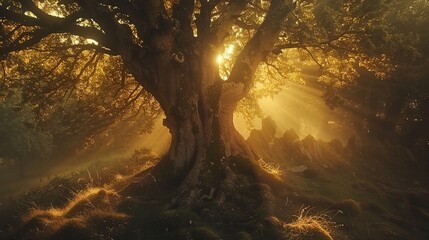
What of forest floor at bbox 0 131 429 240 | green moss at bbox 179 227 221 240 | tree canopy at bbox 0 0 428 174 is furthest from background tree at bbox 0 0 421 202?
green moss at bbox 179 227 221 240

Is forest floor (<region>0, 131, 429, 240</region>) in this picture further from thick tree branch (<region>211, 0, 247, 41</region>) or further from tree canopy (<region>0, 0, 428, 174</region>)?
thick tree branch (<region>211, 0, 247, 41</region>)

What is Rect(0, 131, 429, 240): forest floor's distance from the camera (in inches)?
435

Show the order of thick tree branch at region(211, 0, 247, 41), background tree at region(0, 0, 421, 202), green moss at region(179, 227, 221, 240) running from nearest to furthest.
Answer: green moss at region(179, 227, 221, 240)
background tree at region(0, 0, 421, 202)
thick tree branch at region(211, 0, 247, 41)

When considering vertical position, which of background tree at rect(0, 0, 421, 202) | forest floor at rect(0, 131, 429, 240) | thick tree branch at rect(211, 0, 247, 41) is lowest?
forest floor at rect(0, 131, 429, 240)

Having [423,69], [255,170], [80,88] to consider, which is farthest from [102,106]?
[423,69]

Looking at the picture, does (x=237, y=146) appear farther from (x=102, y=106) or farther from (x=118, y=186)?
(x=102, y=106)

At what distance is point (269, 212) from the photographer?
13312 mm

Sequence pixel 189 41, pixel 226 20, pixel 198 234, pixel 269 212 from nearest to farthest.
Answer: pixel 198 234
pixel 269 212
pixel 189 41
pixel 226 20

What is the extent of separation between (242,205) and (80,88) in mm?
15244

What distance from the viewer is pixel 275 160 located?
2928cm

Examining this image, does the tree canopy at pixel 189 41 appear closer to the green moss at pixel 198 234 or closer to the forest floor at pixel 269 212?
the forest floor at pixel 269 212

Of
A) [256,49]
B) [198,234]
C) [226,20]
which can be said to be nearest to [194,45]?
[226,20]

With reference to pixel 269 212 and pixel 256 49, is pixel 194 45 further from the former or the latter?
pixel 269 212

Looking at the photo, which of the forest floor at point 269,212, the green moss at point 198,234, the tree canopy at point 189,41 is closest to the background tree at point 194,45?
the tree canopy at point 189,41
